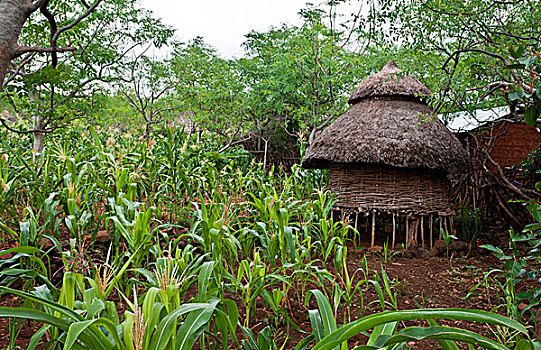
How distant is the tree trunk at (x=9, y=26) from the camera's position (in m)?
1.12

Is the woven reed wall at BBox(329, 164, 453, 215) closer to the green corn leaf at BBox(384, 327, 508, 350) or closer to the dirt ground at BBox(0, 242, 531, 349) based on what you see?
the dirt ground at BBox(0, 242, 531, 349)

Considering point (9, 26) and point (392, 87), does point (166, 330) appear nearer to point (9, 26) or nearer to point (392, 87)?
point (9, 26)

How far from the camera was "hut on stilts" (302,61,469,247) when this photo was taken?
5180 millimetres

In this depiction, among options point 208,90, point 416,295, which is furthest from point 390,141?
point 208,90

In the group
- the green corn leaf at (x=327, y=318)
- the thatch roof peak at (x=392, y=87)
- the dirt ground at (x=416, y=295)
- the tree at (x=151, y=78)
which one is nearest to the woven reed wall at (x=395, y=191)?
the dirt ground at (x=416, y=295)

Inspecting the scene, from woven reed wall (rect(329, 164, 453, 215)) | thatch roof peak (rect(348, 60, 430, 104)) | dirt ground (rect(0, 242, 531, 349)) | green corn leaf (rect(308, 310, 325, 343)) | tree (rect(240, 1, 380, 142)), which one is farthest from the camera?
tree (rect(240, 1, 380, 142))

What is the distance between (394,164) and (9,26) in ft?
15.3

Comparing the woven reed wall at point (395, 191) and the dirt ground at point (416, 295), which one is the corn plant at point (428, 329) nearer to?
the dirt ground at point (416, 295)

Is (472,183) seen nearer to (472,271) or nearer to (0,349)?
(472,271)

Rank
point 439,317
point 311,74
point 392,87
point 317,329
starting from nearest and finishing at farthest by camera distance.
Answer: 1. point 439,317
2. point 317,329
3. point 392,87
4. point 311,74

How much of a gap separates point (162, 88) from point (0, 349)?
800 cm

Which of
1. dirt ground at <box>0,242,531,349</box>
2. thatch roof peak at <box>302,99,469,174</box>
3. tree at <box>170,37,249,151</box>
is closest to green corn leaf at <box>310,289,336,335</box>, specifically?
dirt ground at <box>0,242,531,349</box>

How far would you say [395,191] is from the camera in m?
5.30

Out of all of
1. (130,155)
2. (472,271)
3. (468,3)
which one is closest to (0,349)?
(130,155)
